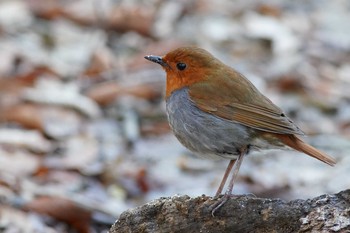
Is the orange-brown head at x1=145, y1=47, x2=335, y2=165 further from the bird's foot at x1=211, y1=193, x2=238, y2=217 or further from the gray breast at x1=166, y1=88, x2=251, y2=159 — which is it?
the bird's foot at x1=211, y1=193, x2=238, y2=217

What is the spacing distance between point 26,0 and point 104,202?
451cm

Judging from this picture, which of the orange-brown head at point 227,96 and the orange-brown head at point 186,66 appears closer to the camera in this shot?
the orange-brown head at point 227,96

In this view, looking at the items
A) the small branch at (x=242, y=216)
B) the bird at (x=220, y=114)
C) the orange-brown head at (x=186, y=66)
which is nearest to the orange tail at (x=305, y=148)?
the bird at (x=220, y=114)

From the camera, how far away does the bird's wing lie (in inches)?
185

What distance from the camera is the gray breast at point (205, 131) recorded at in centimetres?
470

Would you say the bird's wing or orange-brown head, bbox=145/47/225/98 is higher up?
orange-brown head, bbox=145/47/225/98

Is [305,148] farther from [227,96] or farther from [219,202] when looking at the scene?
[219,202]

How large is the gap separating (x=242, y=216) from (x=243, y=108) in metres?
0.86

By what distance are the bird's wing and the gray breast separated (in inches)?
1.5

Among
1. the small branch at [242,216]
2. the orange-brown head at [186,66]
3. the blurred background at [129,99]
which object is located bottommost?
the small branch at [242,216]

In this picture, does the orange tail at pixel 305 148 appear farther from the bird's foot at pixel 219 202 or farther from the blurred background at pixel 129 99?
the blurred background at pixel 129 99

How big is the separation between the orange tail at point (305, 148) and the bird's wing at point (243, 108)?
6 centimetres

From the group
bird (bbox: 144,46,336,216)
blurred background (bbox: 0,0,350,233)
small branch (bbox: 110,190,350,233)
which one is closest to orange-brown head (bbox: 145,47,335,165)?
bird (bbox: 144,46,336,216)

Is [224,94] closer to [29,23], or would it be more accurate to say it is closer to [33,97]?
[33,97]
